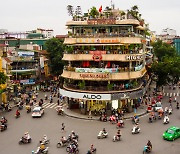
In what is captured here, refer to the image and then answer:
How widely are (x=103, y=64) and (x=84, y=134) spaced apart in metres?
13.3

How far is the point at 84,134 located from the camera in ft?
109

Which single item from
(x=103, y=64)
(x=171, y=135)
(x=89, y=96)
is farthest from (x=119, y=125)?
(x=103, y=64)

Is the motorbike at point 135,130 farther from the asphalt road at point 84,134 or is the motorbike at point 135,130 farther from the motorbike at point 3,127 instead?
the motorbike at point 3,127

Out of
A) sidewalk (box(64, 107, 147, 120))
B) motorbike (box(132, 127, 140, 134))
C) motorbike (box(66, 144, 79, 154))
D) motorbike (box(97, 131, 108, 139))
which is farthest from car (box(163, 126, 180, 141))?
sidewalk (box(64, 107, 147, 120))

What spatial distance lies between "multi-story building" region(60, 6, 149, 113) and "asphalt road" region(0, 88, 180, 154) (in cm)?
400

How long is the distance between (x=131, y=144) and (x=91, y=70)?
14558mm

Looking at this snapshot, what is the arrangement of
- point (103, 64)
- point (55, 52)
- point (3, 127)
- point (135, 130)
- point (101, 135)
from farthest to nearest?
point (55, 52), point (103, 64), point (3, 127), point (135, 130), point (101, 135)

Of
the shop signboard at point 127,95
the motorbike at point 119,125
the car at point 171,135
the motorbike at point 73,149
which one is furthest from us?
the shop signboard at point 127,95

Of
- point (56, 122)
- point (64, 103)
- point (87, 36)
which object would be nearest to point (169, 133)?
point (56, 122)

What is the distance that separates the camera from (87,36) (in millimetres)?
42719

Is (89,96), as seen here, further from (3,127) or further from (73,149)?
(73,149)

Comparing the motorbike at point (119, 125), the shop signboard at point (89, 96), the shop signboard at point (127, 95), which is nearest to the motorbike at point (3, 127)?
the shop signboard at point (89, 96)

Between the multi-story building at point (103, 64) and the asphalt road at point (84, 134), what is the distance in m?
4.00

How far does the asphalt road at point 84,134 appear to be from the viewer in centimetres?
2838
